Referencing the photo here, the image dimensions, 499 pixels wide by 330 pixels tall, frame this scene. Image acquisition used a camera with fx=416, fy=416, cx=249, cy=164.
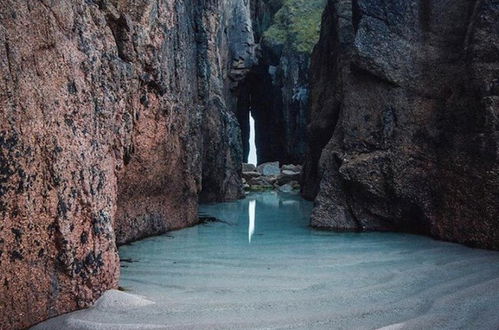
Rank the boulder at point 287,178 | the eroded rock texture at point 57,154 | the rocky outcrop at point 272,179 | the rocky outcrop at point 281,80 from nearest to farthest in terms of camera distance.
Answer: the eroded rock texture at point 57,154 < the rocky outcrop at point 272,179 < the boulder at point 287,178 < the rocky outcrop at point 281,80

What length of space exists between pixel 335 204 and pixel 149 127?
3.27m

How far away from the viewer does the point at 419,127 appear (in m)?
6.27

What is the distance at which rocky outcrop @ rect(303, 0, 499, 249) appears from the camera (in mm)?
4844

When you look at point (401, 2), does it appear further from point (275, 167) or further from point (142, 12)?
point (275, 167)

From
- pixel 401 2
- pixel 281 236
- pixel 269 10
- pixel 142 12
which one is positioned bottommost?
pixel 281 236

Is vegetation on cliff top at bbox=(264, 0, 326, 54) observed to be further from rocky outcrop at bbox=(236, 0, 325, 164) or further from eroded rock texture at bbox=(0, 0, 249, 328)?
eroded rock texture at bbox=(0, 0, 249, 328)

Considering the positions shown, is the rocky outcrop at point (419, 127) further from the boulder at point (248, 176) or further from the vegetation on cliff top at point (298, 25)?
the vegetation on cliff top at point (298, 25)

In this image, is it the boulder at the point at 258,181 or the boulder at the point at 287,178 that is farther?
the boulder at the point at 258,181

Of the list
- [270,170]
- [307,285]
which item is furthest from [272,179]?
[307,285]

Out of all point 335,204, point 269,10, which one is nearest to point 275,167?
point 269,10

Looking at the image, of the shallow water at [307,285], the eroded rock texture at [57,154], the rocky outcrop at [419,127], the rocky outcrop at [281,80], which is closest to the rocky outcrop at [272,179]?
the rocky outcrop at [281,80]

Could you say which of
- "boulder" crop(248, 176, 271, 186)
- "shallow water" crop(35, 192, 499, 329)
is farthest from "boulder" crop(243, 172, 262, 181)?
"shallow water" crop(35, 192, 499, 329)

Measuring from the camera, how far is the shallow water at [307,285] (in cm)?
Result: 239

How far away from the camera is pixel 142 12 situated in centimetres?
585
